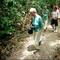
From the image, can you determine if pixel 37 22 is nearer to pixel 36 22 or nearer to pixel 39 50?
pixel 36 22

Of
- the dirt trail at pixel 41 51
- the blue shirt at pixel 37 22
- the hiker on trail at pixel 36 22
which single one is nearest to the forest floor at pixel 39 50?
the dirt trail at pixel 41 51

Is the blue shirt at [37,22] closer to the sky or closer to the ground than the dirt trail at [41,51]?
closer to the sky

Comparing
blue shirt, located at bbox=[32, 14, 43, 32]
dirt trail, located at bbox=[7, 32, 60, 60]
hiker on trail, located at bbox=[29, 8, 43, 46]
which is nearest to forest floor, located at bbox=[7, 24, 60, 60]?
dirt trail, located at bbox=[7, 32, 60, 60]

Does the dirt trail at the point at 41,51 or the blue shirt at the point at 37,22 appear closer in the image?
the blue shirt at the point at 37,22

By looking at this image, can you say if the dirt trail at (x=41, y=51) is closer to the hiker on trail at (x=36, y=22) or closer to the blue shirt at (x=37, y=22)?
the hiker on trail at (x=36, y=22)

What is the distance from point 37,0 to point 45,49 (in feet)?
23.8

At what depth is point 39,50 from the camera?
34.6ft

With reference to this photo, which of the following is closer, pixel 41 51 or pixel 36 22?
pixel 36 22

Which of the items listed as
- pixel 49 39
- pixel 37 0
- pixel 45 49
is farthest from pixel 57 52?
pixel 37 0

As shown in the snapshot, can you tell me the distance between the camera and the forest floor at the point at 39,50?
987 centimetres

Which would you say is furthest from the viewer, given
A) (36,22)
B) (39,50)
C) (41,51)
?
(39,50)

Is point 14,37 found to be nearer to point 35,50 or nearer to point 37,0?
point 35,50

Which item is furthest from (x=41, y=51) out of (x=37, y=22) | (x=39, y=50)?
(x=37, y=22)

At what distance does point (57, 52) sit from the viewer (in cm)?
1013
